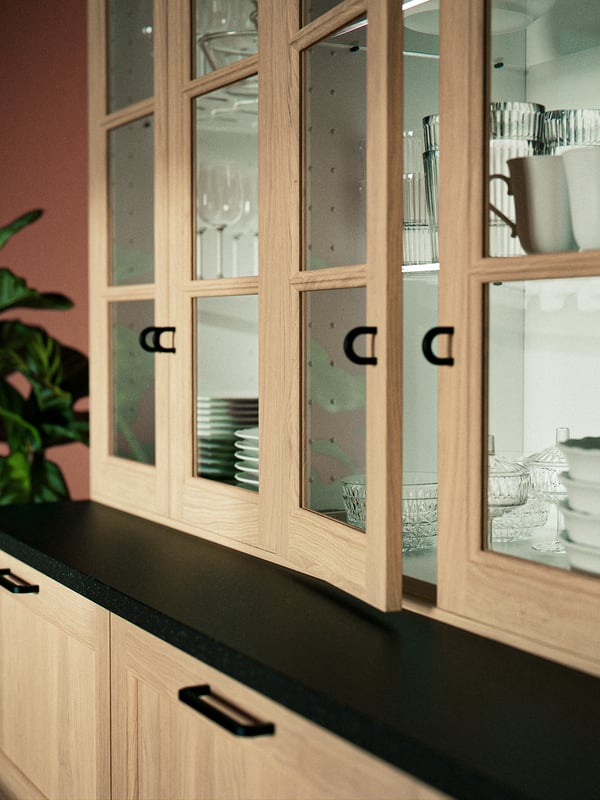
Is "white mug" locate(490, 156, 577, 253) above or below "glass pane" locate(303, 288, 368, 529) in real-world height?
above

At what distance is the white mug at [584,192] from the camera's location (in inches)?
47.9

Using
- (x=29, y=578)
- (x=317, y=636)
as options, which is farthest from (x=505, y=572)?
(x=29, y=578)

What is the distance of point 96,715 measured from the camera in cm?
178

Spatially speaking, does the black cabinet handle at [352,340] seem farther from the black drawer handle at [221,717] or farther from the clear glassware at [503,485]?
the black drawer handle at [221,717]

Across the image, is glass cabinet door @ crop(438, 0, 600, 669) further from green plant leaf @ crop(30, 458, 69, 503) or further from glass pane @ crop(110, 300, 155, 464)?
green plant leaf @ crop(30, 458, 69, 503)

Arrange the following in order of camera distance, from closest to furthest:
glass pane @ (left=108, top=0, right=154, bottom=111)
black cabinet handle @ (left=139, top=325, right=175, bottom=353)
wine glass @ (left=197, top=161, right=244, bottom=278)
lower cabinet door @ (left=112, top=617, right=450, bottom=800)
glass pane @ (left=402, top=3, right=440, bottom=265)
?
lower cabinet door @ (left=112, top=617, right=450, bottom=800), glass pane @ (left=402, top=3, right=440, bottom=265), wine glass @ (left=197, top=161, right=244, bottom=278), black cabinet handle @ (left=139, top=325, right=175, bottom=353), glass pane @ (left=108, top=0, right=154, bottom=111)

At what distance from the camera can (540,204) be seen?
129 centimetres

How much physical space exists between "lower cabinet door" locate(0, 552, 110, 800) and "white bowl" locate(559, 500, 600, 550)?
0.82m

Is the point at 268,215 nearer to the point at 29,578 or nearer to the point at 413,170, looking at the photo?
the point at 413,170

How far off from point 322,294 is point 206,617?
529 millimetres

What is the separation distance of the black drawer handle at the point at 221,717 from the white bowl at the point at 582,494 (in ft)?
1.49

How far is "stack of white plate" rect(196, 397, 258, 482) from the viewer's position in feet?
6.68

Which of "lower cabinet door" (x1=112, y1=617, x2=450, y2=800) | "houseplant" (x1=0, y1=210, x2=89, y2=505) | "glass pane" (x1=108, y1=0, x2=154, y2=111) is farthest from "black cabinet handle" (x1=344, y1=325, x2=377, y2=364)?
"houseplant" (x1=0, y1=210, x2=89, y2=505)

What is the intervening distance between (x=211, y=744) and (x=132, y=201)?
133cm
